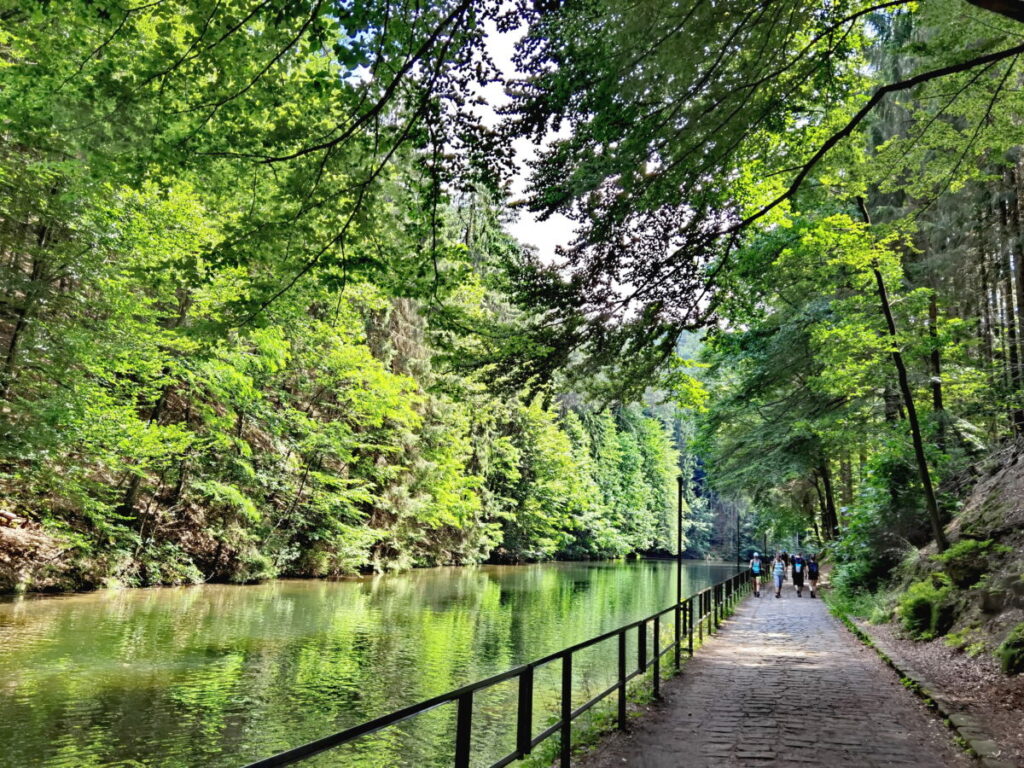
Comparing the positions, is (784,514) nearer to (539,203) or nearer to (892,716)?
(892,716)

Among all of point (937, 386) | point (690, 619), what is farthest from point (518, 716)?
point (937, 386)

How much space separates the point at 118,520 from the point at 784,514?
109ft

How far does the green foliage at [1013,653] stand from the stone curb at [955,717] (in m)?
0.77

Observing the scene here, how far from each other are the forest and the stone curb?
446 cm

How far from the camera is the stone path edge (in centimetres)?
549

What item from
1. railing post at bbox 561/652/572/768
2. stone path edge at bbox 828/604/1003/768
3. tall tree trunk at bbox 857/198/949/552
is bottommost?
stone path edge at bbox 828/604/1003/768

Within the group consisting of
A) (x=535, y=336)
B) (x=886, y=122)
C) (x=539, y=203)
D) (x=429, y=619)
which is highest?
(x=886, y=122)

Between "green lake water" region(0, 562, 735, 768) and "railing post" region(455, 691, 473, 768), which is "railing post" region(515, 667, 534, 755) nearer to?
"railing post" region(455, 691, 473, 768)

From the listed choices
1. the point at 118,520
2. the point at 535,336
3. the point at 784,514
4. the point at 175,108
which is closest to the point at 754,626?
the point at 535,336

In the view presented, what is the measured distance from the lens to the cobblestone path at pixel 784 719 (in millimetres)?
5758

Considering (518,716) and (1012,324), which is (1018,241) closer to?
(1012,324)

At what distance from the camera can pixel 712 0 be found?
220 inches

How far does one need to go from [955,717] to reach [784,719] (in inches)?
61.8

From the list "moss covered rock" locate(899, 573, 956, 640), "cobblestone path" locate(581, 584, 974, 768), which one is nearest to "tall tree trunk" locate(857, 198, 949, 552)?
"moss covered rock" locate(899, 573, 956, 640)
